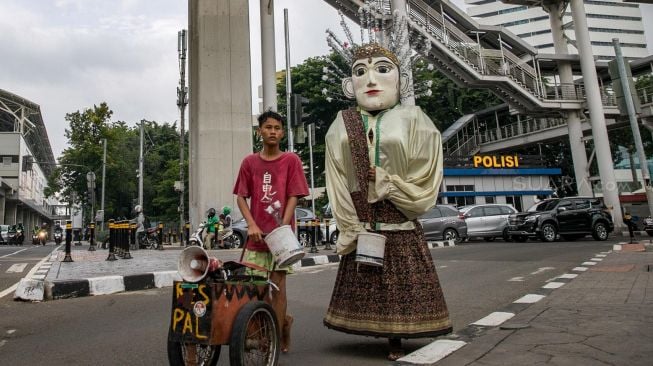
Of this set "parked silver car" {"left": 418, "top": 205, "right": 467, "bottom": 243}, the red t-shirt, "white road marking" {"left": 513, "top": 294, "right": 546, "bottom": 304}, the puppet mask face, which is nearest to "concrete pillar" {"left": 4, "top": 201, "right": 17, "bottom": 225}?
"parked silver car" {"left": 418, "top": 205, "right": 467, "bottom": 243}

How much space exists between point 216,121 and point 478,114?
24736mm

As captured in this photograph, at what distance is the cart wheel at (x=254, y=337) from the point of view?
2.29 m

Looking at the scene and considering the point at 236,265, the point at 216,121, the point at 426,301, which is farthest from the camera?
the point at 216,121

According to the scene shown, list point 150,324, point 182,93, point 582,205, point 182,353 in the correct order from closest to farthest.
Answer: point 182,353 → point 150,324 → point 582,205 → point 182,93

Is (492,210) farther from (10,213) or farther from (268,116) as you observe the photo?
(10,213)

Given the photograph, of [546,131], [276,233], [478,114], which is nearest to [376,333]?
[276,233]

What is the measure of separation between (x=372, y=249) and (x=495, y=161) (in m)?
28.4

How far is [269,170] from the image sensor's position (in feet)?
10.8

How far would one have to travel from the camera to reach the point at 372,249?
302 centimetres

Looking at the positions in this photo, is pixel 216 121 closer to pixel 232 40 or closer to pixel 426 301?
pixel 232 40

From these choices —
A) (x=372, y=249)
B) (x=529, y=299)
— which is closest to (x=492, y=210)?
(x=529, y=299)

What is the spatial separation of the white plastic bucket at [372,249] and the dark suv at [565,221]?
638 inches

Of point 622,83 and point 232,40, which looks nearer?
point 622,83

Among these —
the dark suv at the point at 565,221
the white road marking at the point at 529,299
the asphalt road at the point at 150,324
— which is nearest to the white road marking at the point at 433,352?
the asphalt road at the point at 150,324
